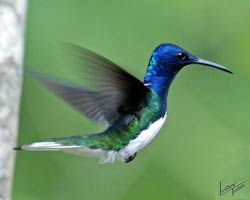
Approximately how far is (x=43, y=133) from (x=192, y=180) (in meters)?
0.69

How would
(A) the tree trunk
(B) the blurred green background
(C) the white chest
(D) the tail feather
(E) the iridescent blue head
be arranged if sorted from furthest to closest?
(B) the blurred green background < (E) the iridescent blue head < (C) the white chest < (D) the tail feather < (A) the tree trunk

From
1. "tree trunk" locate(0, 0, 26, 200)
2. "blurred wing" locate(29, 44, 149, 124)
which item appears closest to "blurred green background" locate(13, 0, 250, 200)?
"blurred wing" locate(29, 44, 149, 124)

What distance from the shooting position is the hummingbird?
8.11 feet

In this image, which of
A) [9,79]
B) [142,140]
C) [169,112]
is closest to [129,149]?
[142,140]

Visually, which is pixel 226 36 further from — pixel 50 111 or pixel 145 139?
pixel 145 139

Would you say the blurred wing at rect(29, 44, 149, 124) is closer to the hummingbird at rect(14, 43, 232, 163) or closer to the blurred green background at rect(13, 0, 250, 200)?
the hummingbird at rect(14, 43, 232, 163)

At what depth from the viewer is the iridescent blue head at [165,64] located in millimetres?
2785

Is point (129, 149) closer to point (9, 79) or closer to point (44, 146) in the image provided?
point (44, 146)

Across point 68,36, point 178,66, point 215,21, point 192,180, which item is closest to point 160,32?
point 215,21

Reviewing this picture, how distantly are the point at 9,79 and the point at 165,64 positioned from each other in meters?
0.75

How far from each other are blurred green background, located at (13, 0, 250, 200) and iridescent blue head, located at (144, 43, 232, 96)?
2.02ft

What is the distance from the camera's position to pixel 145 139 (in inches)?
104

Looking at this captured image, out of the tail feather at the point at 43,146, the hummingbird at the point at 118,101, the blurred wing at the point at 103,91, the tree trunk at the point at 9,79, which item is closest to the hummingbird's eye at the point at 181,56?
the hummingbird at the point at 118,101

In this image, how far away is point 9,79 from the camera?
7.32 feet
